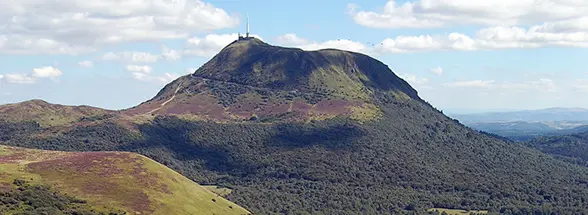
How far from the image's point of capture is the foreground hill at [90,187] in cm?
15550

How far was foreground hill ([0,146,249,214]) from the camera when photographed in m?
156

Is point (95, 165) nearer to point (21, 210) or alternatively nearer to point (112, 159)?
point (112, 159)

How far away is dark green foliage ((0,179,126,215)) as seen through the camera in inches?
5768

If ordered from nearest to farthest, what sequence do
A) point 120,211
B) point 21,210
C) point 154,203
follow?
point 21,210
point 120,211
point 154,203

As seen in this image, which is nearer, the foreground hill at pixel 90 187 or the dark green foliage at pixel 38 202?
the dark green foliage at pixel 38 202

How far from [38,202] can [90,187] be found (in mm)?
21887

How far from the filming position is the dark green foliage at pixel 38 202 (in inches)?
5768

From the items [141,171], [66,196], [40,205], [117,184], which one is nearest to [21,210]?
[40,205]

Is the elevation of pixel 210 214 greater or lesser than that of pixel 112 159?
lesser

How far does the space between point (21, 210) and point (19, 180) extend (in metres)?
20.4

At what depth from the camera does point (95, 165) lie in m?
190

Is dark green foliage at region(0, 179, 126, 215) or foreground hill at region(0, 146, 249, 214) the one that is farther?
foreground hill at region(0, 146, 249, 214)

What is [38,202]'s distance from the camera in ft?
500

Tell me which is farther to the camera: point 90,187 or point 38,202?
point 90,187
